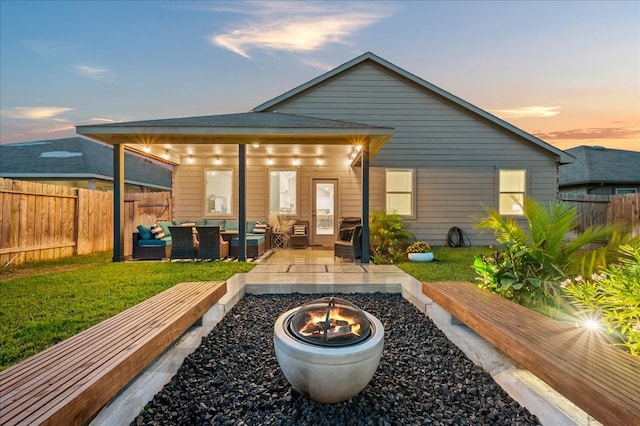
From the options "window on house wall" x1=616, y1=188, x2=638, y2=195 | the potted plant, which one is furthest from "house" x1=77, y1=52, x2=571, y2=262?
"window on house wall" x1=616, y1=188, x2=638, y2=195

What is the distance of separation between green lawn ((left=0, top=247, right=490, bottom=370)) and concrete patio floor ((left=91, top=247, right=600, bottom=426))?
895 mm

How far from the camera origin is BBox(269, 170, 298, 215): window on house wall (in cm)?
1056

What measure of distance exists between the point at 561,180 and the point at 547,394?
2101cm

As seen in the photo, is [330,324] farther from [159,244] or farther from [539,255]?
[159,244]

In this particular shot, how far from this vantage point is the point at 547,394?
5.96 ft

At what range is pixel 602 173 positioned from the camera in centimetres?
1697

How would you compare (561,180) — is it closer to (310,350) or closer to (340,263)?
(340,263)

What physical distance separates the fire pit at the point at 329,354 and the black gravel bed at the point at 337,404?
0.56ft

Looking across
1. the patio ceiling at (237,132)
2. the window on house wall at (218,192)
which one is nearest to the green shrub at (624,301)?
the patio ceiling at (237,132)

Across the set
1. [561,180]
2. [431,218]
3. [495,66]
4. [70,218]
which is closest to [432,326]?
[431,218]

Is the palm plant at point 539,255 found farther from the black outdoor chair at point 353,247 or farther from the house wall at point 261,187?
the house wall at point 261,187

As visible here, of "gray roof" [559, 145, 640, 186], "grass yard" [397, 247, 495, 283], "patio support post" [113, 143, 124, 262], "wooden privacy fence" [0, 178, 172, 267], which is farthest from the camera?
"gray roof" [559, 145, 640, 186]

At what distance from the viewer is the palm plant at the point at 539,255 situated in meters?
3.05

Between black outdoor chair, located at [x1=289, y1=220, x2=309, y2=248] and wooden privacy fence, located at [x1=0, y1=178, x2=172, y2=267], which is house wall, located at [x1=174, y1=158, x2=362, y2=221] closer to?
black outdoor chair, located at [x1=289, y1=220, x2=309, y2=248]
